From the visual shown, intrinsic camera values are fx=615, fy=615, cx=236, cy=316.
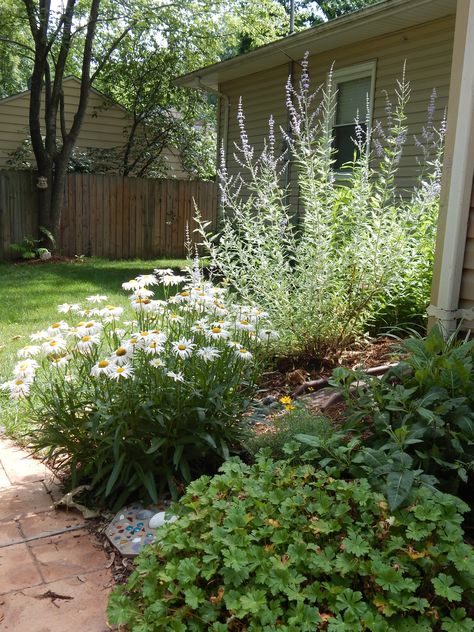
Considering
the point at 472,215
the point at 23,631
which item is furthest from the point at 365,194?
the point at 23,631

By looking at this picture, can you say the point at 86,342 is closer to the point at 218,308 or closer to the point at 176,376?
the point at 176,376

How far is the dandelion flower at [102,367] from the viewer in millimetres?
2674

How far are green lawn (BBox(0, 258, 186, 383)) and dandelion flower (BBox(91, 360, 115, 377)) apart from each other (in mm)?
1992

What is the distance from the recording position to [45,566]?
2365mm

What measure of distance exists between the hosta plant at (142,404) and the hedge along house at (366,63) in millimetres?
5551

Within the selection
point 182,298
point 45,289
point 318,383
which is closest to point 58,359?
point 182,298

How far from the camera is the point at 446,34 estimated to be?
740 cm

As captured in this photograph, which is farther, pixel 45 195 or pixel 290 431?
pixel 45 195

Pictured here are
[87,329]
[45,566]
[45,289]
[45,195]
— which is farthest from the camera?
[45,195]

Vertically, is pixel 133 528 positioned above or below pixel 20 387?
below

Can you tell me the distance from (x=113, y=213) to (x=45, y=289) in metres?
4.80

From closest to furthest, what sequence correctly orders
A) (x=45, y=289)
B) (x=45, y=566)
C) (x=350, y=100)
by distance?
(x=45, y=566), (x=45, y=289), (x=350, y=100)

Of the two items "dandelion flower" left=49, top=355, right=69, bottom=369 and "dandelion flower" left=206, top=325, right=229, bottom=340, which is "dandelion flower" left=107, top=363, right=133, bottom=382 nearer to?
"dandelion flower" left=49, top=355, right=69, bottom=369

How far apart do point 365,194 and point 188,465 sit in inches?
104
